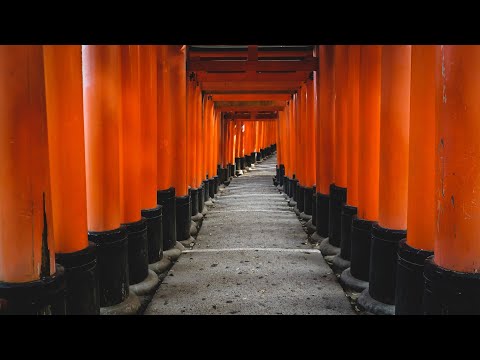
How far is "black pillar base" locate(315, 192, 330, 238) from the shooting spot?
8938 millimetres

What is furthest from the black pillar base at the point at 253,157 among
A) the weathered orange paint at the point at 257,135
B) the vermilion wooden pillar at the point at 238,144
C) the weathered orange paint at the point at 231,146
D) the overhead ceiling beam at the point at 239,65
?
the overhead ceiling beam at the point at 239,65

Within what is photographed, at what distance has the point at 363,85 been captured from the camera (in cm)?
575

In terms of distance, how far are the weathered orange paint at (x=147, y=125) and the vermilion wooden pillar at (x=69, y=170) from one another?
2572mm

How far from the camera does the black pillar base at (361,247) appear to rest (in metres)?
5.70

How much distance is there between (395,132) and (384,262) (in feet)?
4.39

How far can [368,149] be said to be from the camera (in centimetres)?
563

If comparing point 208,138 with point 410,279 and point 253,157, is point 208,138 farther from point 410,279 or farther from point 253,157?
point 253,157

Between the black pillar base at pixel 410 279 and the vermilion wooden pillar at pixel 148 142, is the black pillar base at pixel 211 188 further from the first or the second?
the black pillar base at pixel 410 279

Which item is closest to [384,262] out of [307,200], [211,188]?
[307,200]

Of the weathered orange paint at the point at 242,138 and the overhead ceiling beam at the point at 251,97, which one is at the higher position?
the overhead ceiling beam at the point at 251,97

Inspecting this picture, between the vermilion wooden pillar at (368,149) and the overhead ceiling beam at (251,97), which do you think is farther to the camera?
the overhead ceiling beam at (251,97)

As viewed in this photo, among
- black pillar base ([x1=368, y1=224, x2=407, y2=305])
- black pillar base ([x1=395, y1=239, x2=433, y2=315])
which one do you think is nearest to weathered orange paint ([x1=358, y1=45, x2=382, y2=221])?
black pillar base ([x1=368, y1=224, x2=407, y2=305])

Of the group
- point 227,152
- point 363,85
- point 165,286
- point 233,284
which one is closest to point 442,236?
point 363,85
